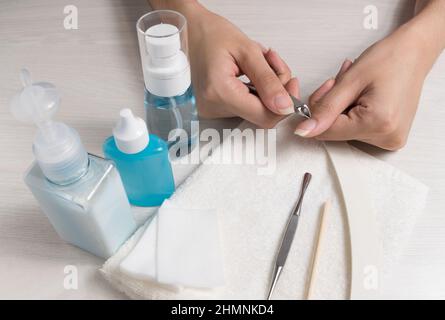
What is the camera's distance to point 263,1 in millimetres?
701

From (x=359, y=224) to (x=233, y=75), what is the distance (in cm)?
22

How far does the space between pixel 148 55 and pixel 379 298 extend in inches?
12.1

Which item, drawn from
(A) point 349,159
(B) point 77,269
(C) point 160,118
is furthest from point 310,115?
(B) point 77,269

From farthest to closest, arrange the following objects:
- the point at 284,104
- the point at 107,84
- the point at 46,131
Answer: the point at 107,84, the point at 284,104, the point at 46,131

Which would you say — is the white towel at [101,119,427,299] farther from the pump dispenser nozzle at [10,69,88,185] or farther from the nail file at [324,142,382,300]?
the pump dispenser nozzle at [10,69,88,185]

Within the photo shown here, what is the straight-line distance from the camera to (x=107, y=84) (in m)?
0.61

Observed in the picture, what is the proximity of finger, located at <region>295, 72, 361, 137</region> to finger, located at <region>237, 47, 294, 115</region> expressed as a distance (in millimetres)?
26

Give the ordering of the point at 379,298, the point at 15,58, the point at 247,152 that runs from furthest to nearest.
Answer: the point at 15,58 → the point at 247,152 → the point at 379,298

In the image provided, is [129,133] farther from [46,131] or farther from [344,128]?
[344,128]

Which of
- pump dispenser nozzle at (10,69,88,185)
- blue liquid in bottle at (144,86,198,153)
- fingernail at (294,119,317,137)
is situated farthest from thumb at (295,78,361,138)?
pump dispenser nozzle at (10,69,88,185)

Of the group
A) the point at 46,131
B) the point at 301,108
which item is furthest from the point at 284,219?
the point at 46,131

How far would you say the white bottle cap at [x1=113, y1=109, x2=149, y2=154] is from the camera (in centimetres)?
42
